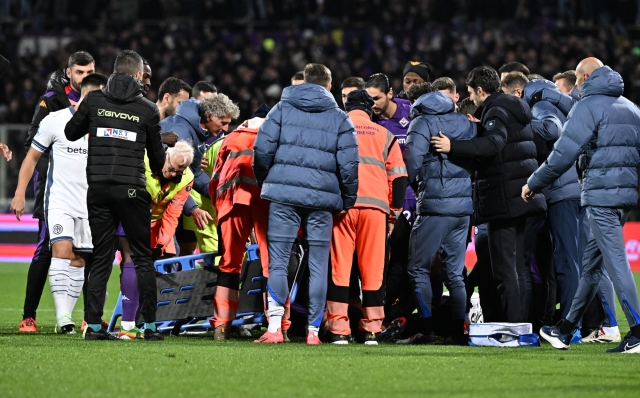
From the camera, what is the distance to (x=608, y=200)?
25.3ft

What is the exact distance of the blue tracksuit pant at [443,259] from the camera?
28.0 ft

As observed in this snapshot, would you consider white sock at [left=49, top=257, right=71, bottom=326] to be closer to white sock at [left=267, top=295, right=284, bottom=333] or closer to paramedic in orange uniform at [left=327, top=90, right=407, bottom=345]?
white sock at [left=267, top=295, right=284, bottom=333]

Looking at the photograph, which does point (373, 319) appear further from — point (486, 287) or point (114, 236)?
point (114, 236)

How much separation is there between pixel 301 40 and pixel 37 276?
1711 cm

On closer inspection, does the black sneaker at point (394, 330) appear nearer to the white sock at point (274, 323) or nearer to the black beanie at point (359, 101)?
the white sock at point (274, 323)

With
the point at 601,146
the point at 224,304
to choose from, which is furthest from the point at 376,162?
the point at 601,146

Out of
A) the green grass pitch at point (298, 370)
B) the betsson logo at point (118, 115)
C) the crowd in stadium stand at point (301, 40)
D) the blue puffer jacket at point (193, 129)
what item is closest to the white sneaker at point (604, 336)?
the green grass pitch at point (298, 370)

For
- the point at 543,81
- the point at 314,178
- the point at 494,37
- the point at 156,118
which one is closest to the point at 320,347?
the point at 314,178

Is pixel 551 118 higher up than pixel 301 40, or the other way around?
pixel 301 40

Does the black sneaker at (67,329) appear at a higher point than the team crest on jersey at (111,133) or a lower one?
lower

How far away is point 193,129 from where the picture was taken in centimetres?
1034

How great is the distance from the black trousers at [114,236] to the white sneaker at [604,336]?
3.75 meters

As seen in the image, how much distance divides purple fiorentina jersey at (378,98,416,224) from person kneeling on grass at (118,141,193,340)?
6.48ft

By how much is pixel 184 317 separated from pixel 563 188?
343 centimetres
